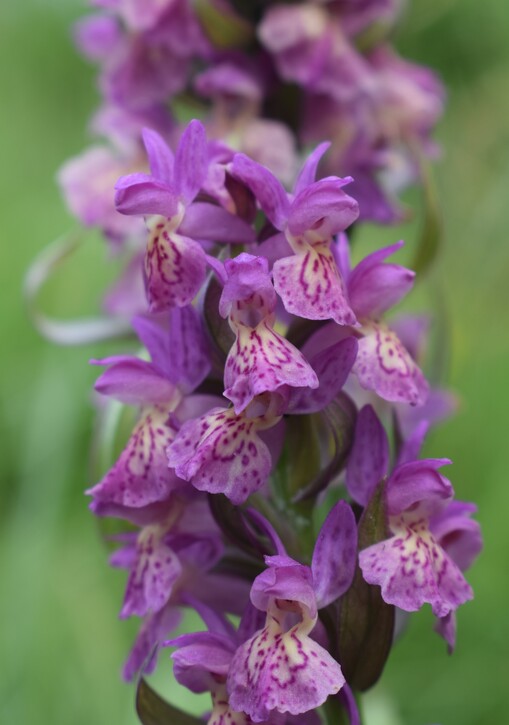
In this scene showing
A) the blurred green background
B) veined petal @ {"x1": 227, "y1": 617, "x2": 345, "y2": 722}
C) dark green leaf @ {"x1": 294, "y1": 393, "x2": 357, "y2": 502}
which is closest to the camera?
veined petal @ {"x1": 227, "y1": 617, "x2": 345, "y2": 722}

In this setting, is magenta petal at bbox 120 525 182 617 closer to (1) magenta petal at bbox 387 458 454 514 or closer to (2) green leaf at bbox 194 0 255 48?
(1) magenta petal at bbox 387 458 454 514

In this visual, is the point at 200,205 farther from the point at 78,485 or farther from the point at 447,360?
the point at 78,485

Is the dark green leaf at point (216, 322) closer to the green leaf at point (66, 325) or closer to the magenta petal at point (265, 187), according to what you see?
the magenta petal at point (265, 187)

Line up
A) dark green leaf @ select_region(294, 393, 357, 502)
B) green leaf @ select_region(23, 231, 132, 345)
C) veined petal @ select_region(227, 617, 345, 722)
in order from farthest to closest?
green leaf @ select_region(23, 231, 132, 345) → dark green leaf @ select_region(294, 393, 357, 502) → veined petal @ select_region(227, 617, 345, 722)

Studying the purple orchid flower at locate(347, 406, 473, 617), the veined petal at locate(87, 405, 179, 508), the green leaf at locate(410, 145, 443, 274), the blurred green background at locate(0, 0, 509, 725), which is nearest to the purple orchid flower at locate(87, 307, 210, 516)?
the veined petal at locate(87, 405, 179, 508)

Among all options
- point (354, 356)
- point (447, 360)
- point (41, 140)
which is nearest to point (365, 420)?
point (354, 356)

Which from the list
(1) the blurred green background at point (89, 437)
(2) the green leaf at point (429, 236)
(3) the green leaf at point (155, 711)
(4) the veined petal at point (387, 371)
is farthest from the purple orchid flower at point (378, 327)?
(1) the blurred green background at point (89, 437)
